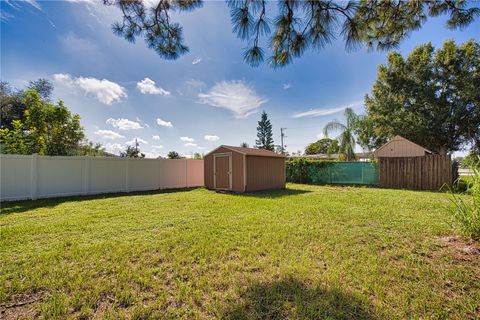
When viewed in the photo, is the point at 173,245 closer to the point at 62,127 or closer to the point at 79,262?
the point at 79,262

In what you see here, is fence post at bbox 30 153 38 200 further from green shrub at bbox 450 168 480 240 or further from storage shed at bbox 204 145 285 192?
green shrub at bbox 450 168 480 240

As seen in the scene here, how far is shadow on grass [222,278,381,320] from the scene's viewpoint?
173cm

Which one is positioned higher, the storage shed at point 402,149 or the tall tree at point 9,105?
the tall tree at point 9,105

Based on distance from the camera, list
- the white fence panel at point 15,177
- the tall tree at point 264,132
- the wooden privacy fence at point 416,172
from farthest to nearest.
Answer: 1. the tall tree at point 264,132
2. the wooden privacy fence at point 416,172
3. the white fence panel at point 15,177

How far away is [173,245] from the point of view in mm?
3188

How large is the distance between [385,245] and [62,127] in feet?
42.3

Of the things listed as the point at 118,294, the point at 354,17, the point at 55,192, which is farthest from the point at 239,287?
the point at 55,192

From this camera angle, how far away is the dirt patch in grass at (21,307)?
68.9 inches

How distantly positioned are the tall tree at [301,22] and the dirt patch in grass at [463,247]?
323 cm

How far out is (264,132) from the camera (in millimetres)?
37531

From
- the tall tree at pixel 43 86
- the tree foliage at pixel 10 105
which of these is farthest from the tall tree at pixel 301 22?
the tall tree at pixel 43 86

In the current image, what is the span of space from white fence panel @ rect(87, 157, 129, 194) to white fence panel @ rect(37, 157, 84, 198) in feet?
1.23

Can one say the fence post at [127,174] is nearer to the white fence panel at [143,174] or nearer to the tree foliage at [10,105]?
the white fence panel at [143,174]

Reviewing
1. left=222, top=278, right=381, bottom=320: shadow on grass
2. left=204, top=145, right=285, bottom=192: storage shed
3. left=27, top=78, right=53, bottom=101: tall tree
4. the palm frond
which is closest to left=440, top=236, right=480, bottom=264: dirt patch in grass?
left=222, top=278, right=381, bottom=320: shadow on grass
